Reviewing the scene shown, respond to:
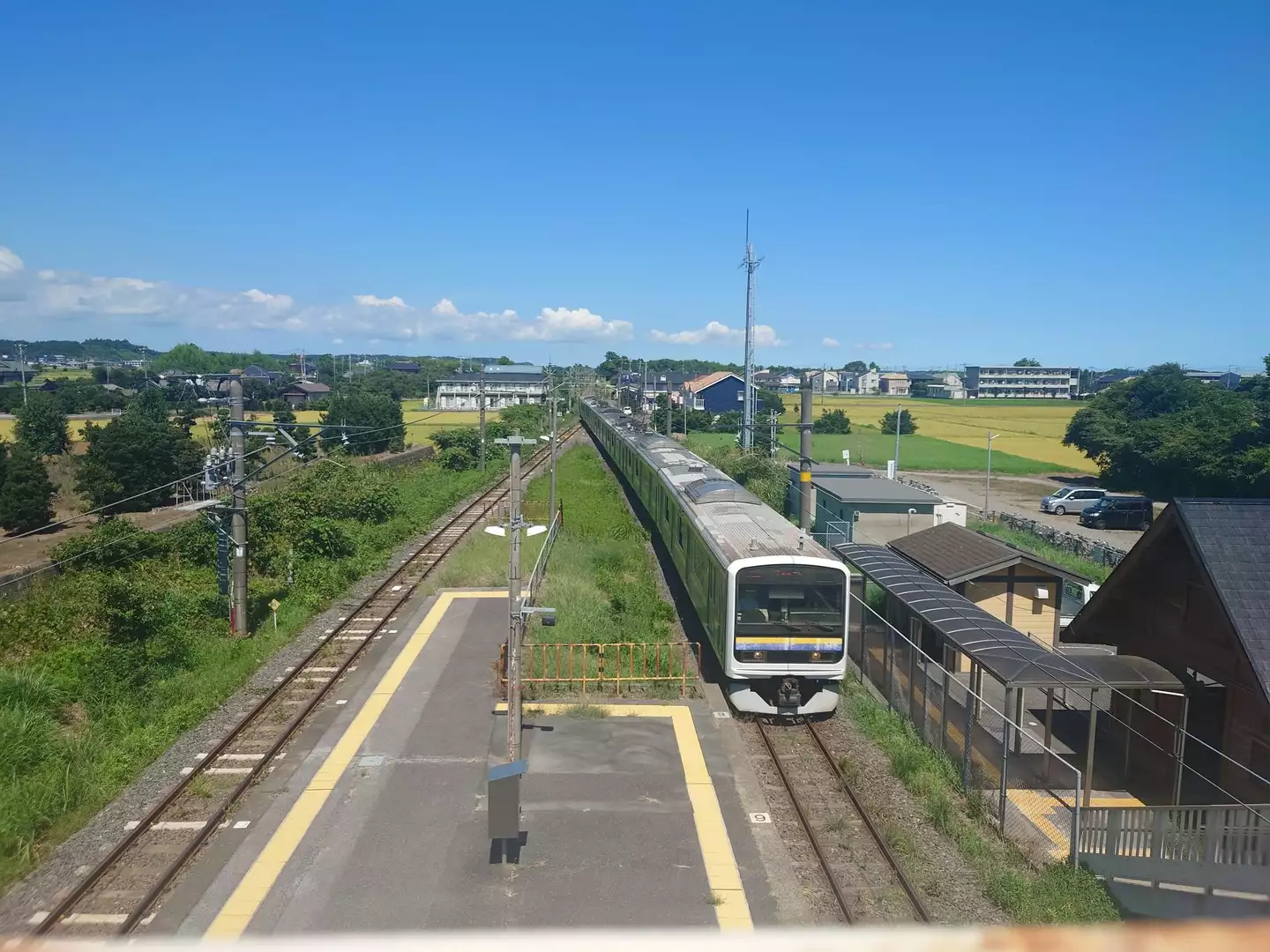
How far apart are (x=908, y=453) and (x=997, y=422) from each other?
24184mm

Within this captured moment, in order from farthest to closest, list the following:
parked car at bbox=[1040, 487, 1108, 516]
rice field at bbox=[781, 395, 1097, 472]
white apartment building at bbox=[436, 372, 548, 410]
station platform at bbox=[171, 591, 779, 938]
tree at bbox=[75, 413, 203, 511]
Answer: white apartment building at bbox=[436, 372, 548, 410] < rice field at bbox=[781, 395, 1097, 472] < parked car at bbox=[1040, 487, 1108, 516] < tree at bbox=[75, 413, 203, 511] < station platform at bbox=[171, 591, 779, 938]

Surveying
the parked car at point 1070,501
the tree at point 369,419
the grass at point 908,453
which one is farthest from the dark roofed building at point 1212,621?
the tree at point 369,419

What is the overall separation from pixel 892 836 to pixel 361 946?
8.88 metres

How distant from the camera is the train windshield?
12.1 meters

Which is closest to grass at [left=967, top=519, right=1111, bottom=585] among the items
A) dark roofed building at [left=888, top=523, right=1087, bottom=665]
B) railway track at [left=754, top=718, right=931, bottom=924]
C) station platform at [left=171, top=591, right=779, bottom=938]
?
dark roofed building at [left=888, top=523, right=1087, bottom=665]

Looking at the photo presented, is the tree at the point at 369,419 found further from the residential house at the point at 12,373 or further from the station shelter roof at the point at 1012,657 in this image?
the residential house at the point at 12,373

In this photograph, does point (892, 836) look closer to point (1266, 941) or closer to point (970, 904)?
point (970, 904)

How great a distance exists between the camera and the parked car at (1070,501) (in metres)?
36.2

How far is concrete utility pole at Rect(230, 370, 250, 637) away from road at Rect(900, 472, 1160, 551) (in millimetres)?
24838

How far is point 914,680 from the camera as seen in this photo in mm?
12328

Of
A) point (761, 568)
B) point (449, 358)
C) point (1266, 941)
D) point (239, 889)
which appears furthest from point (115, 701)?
point (449, 358)

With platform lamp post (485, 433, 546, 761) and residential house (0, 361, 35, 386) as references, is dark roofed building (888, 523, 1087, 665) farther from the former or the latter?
residential house (0, 361, 35, 386)

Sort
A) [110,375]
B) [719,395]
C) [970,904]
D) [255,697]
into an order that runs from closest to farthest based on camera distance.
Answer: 1. [970,904]
2. [255,697]
3. [110,375]
4. [719,395]

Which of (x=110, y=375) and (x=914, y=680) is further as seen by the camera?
(x=110, y=375)
